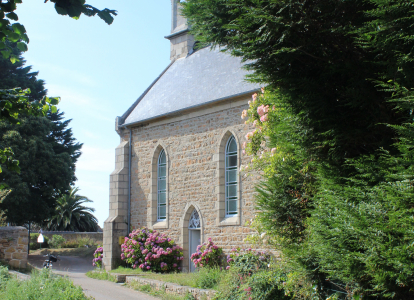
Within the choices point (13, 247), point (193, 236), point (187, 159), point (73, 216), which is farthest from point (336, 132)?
point (73, 216)

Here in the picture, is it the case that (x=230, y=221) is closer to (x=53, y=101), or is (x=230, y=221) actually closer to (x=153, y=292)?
(x=153, y=292)

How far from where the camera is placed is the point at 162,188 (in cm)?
1723

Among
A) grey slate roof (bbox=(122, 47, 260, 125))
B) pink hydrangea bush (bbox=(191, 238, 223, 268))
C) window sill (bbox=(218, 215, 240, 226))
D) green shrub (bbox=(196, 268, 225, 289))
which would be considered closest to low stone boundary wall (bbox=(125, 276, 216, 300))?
green shrub (bbox=(196, 268, 225, 289))

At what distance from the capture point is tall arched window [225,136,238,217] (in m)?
14.5

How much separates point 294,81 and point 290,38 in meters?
0.68

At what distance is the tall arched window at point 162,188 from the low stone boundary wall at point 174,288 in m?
3.14

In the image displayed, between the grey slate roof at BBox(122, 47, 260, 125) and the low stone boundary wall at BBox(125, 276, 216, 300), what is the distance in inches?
230

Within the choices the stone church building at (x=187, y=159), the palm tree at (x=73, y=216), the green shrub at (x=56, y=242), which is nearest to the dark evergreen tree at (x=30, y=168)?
the green shrub at (x=56, y=242)

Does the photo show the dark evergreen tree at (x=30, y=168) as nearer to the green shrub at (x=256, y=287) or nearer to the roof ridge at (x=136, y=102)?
the roof ridge at (x=136, y=102)

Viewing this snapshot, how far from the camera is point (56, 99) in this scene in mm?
6016

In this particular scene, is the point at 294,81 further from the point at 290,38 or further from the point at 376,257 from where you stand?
the point at 376,257

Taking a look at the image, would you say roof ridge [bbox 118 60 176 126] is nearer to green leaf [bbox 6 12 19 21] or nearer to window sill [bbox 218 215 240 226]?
window sill [bbox 218 215 240 226]

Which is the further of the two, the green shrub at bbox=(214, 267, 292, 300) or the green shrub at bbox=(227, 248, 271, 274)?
the green shrub at bbox=(227, 248, 271, 274)

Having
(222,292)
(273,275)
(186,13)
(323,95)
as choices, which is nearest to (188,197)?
(222,292)
